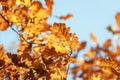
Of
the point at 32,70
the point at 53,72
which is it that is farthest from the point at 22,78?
the point at 53,72

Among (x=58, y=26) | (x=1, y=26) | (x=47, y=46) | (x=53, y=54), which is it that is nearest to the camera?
(x=58, y=26)

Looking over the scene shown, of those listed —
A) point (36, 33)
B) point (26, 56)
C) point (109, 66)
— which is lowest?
point (109, 66)

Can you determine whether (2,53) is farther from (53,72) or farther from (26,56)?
(53,72)

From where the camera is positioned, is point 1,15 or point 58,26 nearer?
point 58,26

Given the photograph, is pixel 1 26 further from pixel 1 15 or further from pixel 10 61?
pixel 10 61

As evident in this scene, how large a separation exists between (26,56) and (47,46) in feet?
0.67

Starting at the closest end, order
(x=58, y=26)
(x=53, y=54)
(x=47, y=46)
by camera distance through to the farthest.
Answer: (x=58, y=26), (x=53, y=54), (x=47, y=46)

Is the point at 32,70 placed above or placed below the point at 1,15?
below

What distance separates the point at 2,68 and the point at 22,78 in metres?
0.15

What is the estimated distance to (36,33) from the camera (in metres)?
2.47

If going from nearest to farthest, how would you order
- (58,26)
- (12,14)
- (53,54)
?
1. (58,26)
2. (53,54)
3. (12,14)

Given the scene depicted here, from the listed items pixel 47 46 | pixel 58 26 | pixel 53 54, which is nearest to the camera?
pixel 58 26

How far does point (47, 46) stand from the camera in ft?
7.23

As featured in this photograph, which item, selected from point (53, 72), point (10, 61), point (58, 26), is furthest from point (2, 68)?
point (58, 26)
